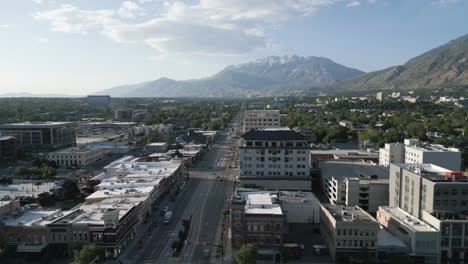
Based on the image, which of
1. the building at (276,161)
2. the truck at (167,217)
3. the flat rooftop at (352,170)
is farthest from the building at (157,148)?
the truck at (167,217)

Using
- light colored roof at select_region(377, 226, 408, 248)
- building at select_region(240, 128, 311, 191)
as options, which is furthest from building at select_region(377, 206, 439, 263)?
building at select_region(240, 128, 311, 191)

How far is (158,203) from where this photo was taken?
170 feet

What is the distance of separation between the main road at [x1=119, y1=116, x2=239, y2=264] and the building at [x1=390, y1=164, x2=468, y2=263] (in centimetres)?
2143

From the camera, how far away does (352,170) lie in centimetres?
5781

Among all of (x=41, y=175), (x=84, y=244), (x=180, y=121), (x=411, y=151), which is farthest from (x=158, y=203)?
(x=180, y=121)

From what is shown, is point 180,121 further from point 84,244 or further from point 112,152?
point 84,244

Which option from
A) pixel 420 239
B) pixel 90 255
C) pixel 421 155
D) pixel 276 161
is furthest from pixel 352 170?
pixel 90 255

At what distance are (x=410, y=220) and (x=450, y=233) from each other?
3831mm

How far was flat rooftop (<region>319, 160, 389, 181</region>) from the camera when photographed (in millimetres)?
55938

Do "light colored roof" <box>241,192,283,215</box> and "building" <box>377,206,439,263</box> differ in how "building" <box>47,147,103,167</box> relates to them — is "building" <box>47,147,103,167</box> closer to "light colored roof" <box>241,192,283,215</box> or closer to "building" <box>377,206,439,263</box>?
"light colored roof" <box>241,192,283,215</box>

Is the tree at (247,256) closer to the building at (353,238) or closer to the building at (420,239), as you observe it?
the building at (353,238)

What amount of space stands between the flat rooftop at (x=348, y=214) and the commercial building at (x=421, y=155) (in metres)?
28.6

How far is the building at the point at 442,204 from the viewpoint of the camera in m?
34.8

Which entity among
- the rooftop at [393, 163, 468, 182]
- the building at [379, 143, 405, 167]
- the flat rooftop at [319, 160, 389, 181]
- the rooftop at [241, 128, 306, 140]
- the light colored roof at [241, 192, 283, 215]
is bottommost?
the light colored roof at [241, 192, 283, 215]
